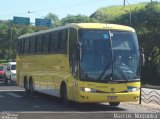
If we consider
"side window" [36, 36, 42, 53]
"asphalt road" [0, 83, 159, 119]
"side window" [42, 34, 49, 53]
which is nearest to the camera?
"asphalt road" [0, 83, 159, 119]

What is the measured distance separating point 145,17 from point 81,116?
5689cm

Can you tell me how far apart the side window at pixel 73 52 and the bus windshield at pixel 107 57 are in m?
0.42

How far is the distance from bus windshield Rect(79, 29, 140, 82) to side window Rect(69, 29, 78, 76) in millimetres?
419

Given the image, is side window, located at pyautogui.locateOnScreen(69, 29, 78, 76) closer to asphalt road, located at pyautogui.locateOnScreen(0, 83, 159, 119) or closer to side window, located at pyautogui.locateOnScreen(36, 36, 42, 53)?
asphalt road, located at pyautogui.locateOnScreen(0, 83, 159, 119)

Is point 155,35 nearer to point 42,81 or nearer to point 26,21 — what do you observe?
point 26,21

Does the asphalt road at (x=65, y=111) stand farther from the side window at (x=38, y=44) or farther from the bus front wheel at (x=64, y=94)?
the side window at (x=38, y=44)

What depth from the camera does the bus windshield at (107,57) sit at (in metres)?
19.6

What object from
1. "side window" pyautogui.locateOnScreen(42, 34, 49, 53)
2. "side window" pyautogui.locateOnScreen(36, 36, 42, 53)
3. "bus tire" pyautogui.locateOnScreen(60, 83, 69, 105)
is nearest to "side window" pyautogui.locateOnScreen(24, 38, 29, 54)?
"side window" pyautogui.locateOnScreen(36, 36, 42, 53)

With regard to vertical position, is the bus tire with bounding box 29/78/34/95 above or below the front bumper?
below

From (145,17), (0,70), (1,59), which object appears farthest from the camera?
(1,59)

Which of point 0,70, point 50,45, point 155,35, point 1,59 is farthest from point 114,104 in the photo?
point 1,59

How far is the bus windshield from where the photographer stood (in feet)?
64.2

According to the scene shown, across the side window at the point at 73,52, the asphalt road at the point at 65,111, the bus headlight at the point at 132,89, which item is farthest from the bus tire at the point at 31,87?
the bus headlight at the point at 132,89

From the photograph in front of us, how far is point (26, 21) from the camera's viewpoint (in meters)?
79.0
